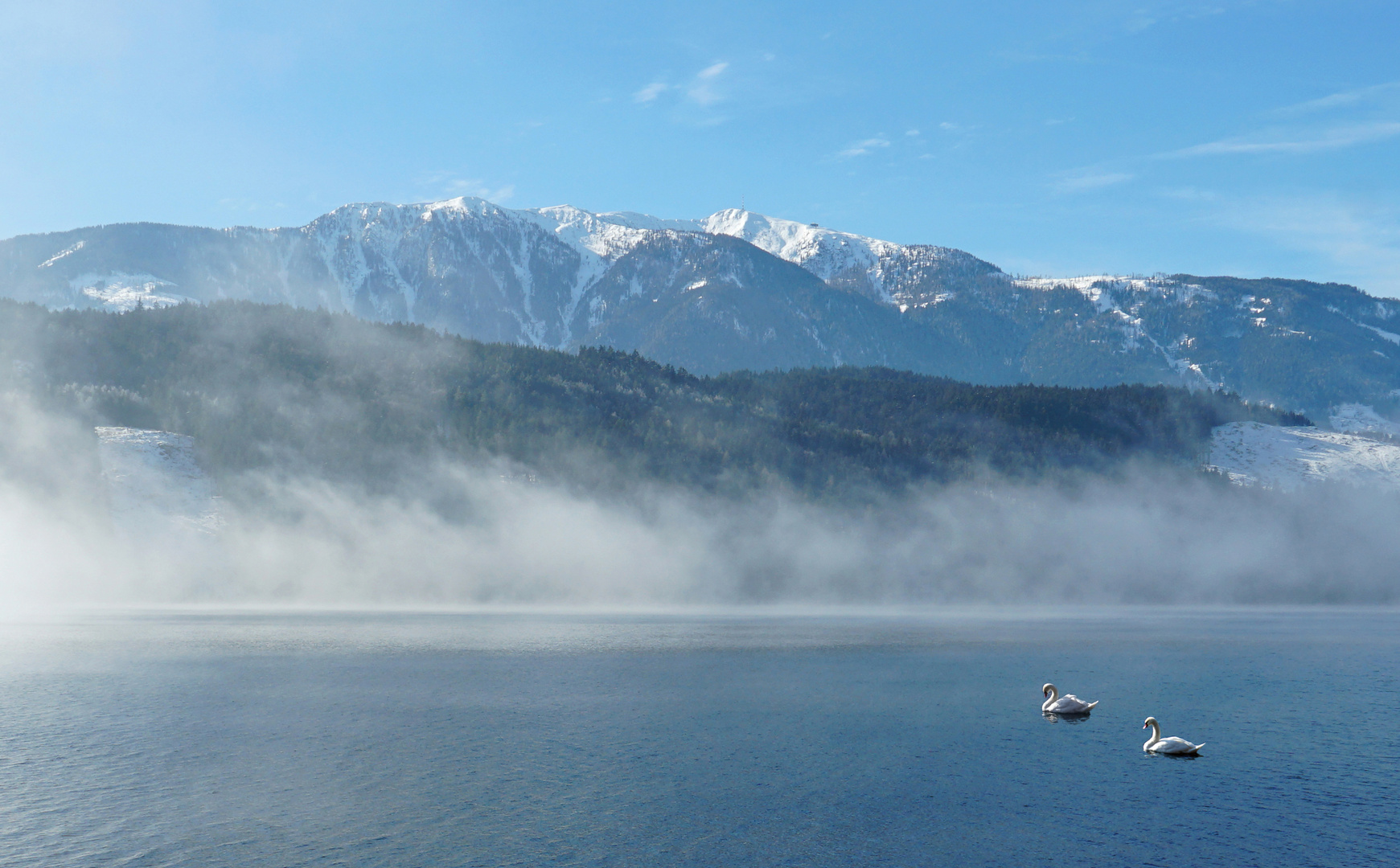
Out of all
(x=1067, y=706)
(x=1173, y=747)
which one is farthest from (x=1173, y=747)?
(x=1067, y=706)

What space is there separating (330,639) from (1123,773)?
91368 millimetres

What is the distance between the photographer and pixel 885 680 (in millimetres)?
84625

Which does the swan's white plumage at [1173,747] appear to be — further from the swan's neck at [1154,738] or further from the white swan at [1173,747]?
the swan's neck at [1154,738]

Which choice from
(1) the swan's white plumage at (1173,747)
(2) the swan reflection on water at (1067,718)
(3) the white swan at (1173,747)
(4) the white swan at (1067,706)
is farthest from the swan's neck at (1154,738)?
(4) the white swan at (1067,706)

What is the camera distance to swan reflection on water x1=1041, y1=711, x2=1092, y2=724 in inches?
2611

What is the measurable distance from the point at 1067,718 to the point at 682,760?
2710 cm

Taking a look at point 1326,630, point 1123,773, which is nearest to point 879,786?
point 1123,773

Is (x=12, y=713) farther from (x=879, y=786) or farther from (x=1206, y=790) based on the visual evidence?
(x=1206, y=790)

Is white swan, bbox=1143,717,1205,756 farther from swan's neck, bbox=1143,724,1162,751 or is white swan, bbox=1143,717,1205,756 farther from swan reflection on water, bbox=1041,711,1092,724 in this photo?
swan reflection on water, bbox=1041,711,1092,724

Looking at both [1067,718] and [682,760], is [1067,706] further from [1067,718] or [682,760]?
[682,760]

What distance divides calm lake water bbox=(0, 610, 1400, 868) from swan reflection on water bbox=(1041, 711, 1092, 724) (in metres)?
1.58

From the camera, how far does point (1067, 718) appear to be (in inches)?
2635

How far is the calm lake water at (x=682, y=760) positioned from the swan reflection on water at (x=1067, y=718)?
1.58 meters

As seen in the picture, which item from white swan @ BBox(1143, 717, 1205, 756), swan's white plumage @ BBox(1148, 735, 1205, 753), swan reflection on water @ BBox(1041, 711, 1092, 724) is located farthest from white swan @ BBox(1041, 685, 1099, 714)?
swan's white plumage @ BBox(1148, 735, 1205, 753)
